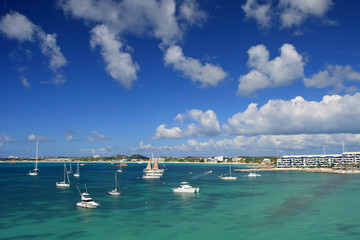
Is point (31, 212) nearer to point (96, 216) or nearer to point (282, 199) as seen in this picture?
point (96, 216)

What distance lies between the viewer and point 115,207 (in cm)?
6250

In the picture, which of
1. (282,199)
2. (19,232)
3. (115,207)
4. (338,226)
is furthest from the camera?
(282,199)

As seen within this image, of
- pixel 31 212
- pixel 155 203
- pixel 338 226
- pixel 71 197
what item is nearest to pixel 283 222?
pixel 338 226

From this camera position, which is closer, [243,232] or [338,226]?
[243,232]

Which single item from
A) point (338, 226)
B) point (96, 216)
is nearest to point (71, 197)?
point (96, 216)

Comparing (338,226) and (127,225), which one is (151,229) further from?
(338,226)

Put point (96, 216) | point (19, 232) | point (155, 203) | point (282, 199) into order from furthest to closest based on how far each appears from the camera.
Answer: point (282, 199), point (155, 203), point (96, 216), point (19, 232)

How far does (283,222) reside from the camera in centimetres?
4900

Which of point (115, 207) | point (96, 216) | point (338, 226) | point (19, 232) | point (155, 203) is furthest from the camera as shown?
point (155, 203)

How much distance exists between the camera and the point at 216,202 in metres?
69.6

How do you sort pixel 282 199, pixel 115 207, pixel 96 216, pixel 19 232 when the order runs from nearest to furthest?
pixel 19 232, pixel 96 216, pixel 115 207, pixel 282 199

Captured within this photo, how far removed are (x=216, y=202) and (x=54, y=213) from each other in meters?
35.4

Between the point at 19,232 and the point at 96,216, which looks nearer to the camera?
the point at 19,232

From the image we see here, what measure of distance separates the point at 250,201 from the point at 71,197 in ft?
151
